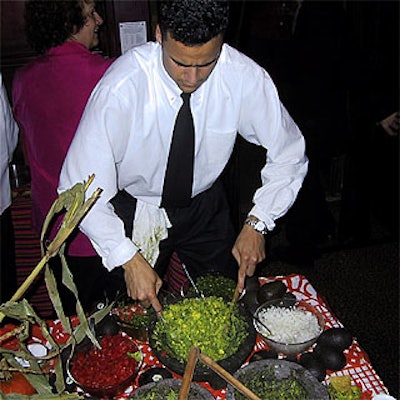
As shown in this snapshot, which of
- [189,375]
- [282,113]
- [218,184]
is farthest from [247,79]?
[189,375]

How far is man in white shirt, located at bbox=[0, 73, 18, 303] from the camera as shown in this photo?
2.05m

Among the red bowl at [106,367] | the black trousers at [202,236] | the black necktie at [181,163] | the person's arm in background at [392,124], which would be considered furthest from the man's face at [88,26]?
the person's arm in background at [392,124]

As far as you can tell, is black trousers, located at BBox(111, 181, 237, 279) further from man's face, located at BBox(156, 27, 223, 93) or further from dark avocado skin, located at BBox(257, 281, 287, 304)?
man's face, located at BBox(156, 27, 223, 93)

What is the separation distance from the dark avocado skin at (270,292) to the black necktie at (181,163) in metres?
0.48

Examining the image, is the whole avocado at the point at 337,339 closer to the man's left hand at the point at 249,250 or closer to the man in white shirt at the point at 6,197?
the man's left hand at the point at 249,250

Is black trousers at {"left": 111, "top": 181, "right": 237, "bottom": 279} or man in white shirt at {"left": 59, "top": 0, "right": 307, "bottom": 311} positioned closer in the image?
man in white shirt at {"left": 59, "top": 0, "right": 307, "bottom": 311}

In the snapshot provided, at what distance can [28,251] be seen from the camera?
2582 mm

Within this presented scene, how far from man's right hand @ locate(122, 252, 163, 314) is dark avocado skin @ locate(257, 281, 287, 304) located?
282 mm

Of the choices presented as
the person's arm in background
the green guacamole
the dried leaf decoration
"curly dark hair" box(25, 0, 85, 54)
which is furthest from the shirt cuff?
the person's arm in background

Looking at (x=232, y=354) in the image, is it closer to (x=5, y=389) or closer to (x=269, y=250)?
(x=5, y=389)

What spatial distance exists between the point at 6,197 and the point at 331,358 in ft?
4.34

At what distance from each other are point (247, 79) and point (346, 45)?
3.66ft

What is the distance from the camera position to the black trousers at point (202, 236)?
6.81ft

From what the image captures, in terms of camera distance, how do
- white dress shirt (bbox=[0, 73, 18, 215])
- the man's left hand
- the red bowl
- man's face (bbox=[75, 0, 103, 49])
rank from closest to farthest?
the red bowl, the man's left hand, white dress shirt (bbox=[0, 73, 18, 215]), man's face (bbox=[75, 0, 103, 49])
